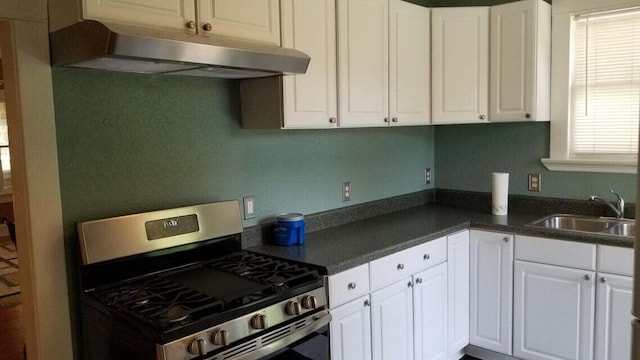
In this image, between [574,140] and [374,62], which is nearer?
[374,62]

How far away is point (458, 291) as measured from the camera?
10.2ft

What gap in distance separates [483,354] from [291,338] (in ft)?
5.84

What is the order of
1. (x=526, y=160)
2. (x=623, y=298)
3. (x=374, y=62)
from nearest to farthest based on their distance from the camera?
(x=623, y=298) → (x=374, y=62) → (x=526, y=160)

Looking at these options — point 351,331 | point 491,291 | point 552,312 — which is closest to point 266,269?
point 351,331

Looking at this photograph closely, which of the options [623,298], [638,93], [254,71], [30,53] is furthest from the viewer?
[638,93]

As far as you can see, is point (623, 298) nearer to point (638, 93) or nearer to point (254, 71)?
point (638, 93)

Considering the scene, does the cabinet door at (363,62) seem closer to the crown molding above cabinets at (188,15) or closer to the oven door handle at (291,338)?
the crown molding above cabinets at (188,15)

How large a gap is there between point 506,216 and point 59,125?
102 inches

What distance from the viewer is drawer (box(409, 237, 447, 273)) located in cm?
272

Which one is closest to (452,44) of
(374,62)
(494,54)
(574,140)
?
(494,54)

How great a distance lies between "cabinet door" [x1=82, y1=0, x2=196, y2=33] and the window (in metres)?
2.41

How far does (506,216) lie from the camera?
3.29 metres

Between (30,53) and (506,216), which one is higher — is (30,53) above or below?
above

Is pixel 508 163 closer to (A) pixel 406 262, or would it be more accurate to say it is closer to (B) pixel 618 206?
(B) pixel 618 206
